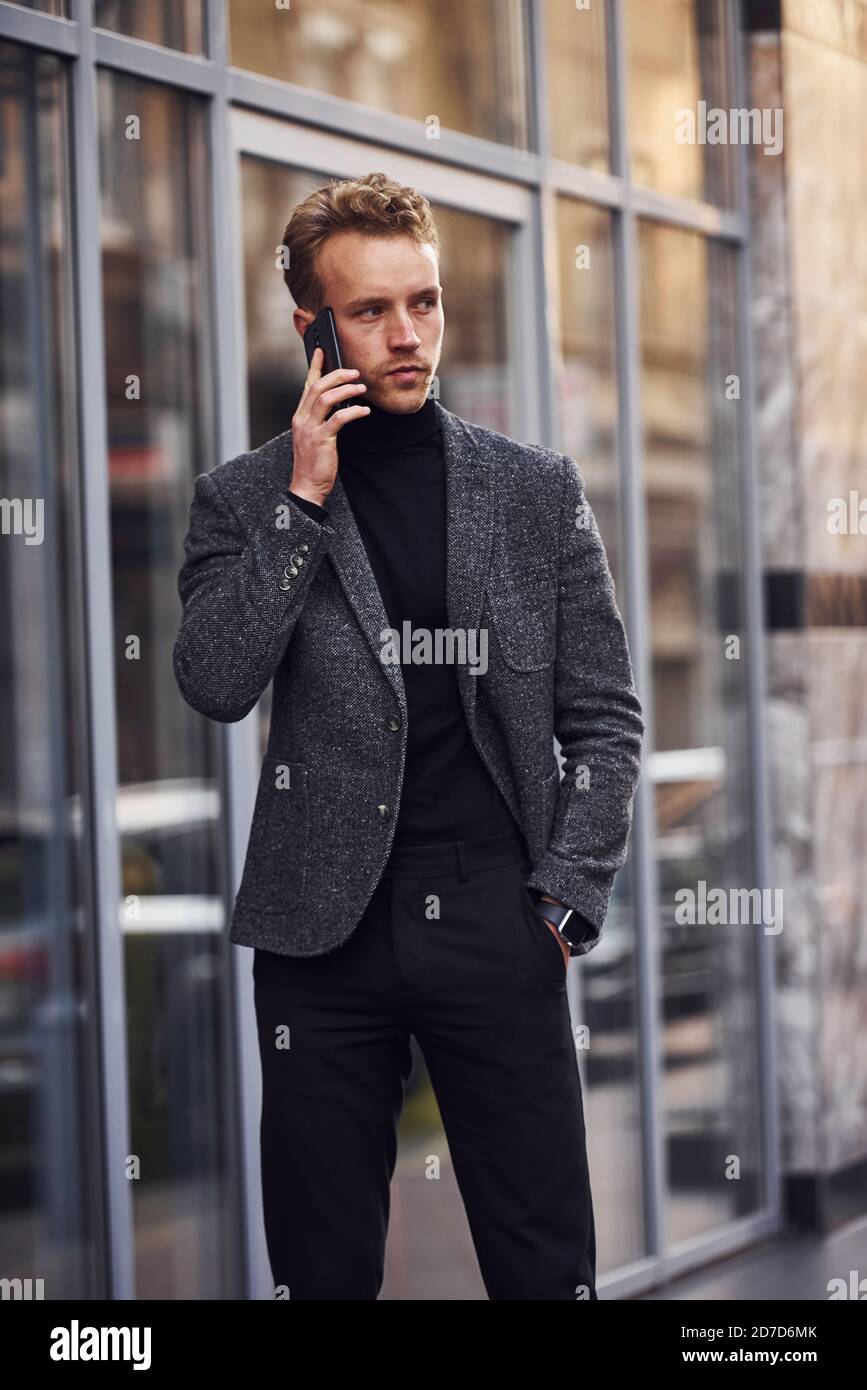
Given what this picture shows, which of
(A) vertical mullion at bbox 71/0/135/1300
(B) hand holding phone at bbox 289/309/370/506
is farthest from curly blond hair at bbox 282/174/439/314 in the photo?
(A) vertical mullion at bbox 71/0/135/1300

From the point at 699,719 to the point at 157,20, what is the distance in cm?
270

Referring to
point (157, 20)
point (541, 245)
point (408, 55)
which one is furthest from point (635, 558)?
point (157, 20)

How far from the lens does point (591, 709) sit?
2.87 meters

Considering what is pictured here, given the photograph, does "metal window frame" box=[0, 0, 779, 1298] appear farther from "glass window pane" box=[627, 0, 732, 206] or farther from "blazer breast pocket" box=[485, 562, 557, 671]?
"blazer breast pocket" box=[485, 562, 557, 671]

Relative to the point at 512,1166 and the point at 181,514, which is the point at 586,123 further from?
the point at 512,1166

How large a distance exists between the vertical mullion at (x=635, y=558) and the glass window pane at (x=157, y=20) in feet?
5.36

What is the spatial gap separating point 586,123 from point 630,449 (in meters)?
0.93

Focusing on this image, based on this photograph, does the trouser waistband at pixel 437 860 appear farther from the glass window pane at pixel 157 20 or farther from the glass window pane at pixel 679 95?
the glass window pane at pixel 679 95

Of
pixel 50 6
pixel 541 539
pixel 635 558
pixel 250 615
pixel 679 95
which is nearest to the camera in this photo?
pixel 250 615

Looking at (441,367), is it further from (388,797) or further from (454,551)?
(388,797)

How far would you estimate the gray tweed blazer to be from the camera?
265 cm

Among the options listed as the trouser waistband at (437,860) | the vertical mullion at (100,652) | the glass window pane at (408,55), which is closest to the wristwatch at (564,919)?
the trouser waistband at (437,860)

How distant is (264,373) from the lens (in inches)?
173

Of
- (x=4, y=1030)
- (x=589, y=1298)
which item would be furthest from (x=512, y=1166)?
(x=4, y=1030)
